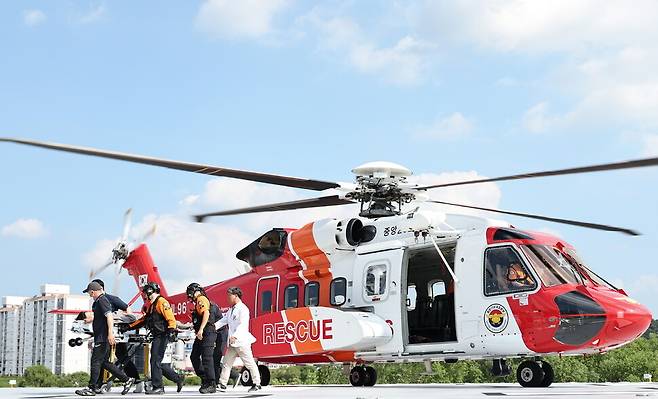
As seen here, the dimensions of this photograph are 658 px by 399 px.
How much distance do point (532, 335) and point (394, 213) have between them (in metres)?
4.20

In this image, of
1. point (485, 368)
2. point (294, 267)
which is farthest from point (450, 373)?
point (294, 267)

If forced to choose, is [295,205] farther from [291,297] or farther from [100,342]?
[100,342]

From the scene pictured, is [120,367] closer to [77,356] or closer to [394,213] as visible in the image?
[394,213]

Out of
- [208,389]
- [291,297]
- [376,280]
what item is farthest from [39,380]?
[208,389]

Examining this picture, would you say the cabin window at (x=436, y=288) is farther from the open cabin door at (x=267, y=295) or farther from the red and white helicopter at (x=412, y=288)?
the open cabin door at (x=267, y=295)

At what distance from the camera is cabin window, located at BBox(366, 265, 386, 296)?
15.2 m

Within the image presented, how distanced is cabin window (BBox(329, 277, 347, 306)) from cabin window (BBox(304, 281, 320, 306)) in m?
A: 0.40

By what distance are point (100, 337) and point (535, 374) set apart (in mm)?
7315

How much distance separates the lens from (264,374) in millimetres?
17391

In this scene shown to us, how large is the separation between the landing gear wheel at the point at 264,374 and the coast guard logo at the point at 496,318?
5835mm

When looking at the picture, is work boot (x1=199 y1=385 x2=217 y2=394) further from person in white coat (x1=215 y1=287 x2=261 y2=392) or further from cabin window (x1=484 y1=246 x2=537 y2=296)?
cabin window (x1=484 y1=246 x2=537 y2=296)

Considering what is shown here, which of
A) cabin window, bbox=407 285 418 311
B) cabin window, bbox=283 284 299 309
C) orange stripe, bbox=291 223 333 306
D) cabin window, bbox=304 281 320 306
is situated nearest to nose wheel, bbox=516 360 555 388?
cabin window, bbox=407 285 418 311

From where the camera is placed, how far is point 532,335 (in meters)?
13.1

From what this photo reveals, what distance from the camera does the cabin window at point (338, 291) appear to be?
15.8 m
